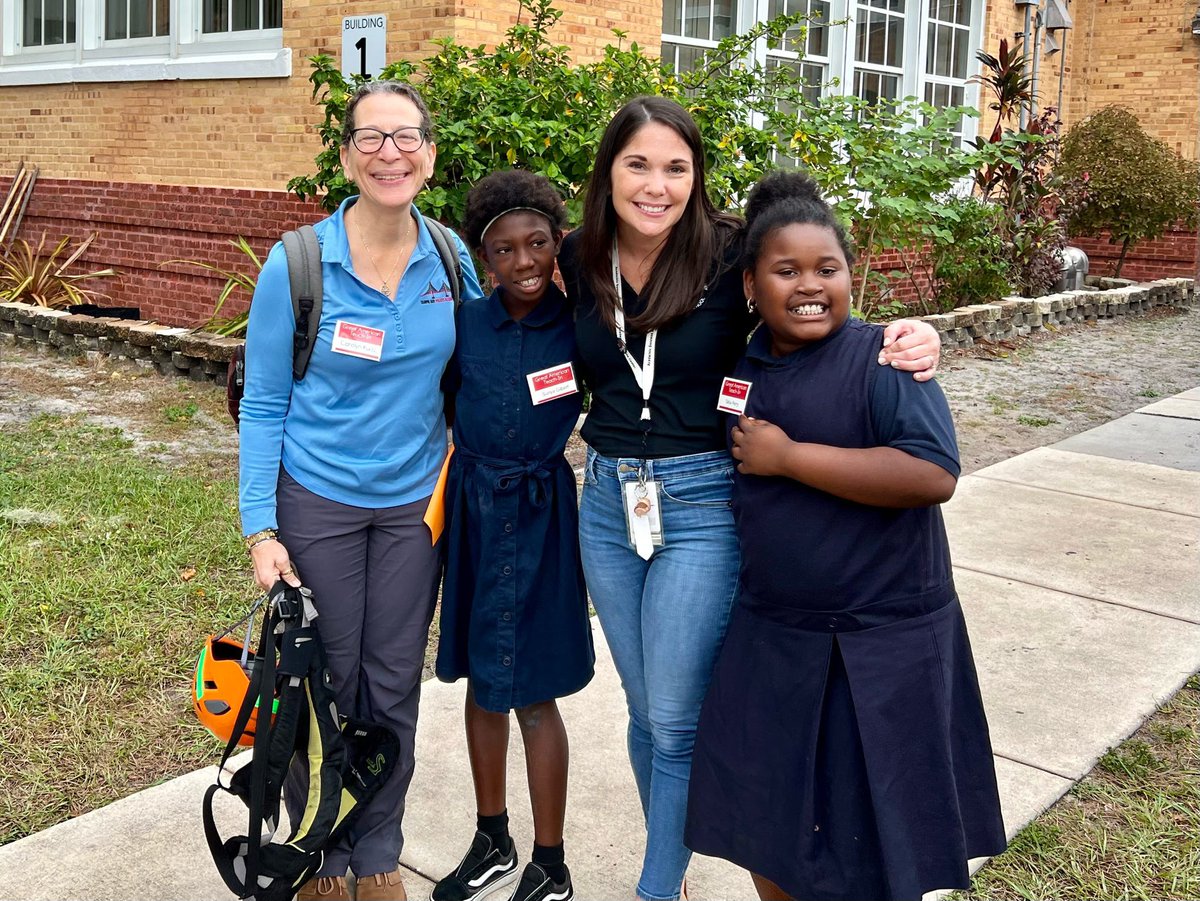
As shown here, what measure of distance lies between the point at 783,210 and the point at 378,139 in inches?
35.1

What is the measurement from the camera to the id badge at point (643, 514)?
2.54 metres

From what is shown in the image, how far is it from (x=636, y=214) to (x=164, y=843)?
2.01 m

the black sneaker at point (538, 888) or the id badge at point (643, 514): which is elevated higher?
the id badge at point (643, 514)

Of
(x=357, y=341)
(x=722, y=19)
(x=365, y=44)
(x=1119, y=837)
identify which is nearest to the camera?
(x=357, y=341)

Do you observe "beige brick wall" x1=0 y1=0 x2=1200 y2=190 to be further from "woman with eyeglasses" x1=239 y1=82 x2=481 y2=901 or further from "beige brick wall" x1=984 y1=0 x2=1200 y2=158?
"woman with eyeglasses" x1=239 y1=82 x2=481 y2=901

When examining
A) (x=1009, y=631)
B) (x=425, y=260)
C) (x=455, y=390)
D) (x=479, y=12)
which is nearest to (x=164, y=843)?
(x=455, y=390)

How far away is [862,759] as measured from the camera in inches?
88.5

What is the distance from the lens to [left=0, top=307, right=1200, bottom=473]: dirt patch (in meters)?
7.60

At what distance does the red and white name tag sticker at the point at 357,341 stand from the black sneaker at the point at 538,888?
1.28m

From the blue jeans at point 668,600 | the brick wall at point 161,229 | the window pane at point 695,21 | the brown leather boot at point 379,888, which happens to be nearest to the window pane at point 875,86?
the window pane at point 695,21

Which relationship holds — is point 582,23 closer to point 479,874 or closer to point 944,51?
point 944,51

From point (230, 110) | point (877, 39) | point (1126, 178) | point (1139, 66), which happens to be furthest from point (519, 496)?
point (1139, 66)

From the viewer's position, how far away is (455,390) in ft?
9.41

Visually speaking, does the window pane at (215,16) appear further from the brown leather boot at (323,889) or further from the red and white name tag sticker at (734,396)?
the red and white name tag sticker at (734,396)
